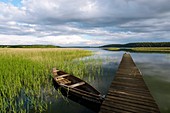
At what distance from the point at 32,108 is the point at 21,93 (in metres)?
2.59

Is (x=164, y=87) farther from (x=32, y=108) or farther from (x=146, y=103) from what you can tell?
(x=32, y=108)

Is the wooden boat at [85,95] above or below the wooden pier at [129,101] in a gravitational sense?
below

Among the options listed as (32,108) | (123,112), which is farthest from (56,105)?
(123,112)

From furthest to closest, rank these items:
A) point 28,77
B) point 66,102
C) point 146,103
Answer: point 28,77 < point 66,102 < point 146,103

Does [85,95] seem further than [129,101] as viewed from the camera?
Yes

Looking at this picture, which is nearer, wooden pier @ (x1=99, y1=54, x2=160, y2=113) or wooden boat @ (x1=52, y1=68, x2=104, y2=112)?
wooden pier @ (x1=99, y1=54, x2=160, y2=113)

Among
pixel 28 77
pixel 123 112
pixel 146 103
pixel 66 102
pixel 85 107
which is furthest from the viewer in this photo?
pixel 28 77

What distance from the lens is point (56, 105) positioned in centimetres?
855

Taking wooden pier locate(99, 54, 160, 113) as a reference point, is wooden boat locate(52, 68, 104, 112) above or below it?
below

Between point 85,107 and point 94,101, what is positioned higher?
point 94,101

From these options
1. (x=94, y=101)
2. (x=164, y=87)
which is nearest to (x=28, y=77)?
(x=94, y=101)

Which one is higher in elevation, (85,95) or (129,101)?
(129,101)

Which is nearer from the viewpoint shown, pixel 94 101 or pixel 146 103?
pixel 146 103

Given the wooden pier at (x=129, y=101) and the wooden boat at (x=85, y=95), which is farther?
the wooden boat at (x=85, y=95)
